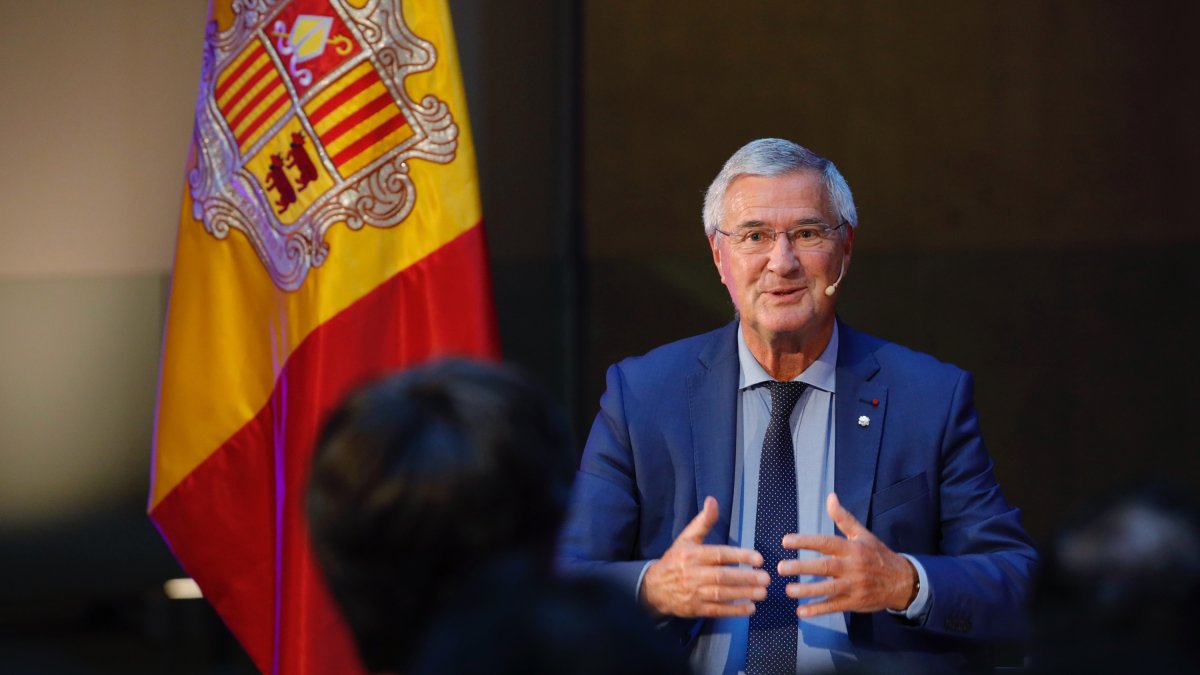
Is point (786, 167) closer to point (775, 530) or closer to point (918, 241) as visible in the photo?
point (775, 530)

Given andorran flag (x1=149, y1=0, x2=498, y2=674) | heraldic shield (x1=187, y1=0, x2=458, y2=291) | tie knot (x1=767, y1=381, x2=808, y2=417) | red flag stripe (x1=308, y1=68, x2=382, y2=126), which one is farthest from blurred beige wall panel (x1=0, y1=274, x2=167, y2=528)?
tie knot (x1=767, y1=381, x2=808, y2=417)

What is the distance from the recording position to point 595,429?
85.2 inches

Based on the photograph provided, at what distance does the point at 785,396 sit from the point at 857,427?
0.12 meters

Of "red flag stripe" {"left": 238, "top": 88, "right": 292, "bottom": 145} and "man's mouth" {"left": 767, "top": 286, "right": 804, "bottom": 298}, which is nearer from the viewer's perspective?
"man's mouth" {"left": 767, "top": 286, "right": 804, "bottom": 298}

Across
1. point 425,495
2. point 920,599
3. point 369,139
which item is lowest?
point 920,599

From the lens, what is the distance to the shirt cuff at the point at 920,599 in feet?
6.00

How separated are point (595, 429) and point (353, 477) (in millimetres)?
1309

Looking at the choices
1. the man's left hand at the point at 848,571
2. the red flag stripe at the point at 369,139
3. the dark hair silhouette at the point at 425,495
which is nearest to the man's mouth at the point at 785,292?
the man's left hand at the point at 848,571

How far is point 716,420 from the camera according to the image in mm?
2102

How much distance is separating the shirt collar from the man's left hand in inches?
14.8


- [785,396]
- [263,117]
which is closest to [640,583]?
[785,396]

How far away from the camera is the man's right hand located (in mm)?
1748

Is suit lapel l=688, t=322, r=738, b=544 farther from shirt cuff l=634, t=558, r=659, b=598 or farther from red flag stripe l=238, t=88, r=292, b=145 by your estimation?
red flag stripe l=238, t=88, r=292, b=145

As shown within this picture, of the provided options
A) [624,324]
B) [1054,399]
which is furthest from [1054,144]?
[624,324]
